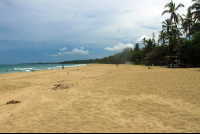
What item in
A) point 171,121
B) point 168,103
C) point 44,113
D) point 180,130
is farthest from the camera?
point 168,103

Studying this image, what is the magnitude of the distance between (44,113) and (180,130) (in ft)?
14.6

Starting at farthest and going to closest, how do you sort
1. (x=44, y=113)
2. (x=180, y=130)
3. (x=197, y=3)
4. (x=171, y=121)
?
(x=197, y=3) → (x=44, y=113) → (x=171, y=121) → (x=180, y=130)

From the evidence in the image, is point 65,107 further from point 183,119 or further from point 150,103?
point 183,119

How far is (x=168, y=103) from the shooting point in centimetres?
476

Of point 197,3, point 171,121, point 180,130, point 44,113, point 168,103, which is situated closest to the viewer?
point 180,130

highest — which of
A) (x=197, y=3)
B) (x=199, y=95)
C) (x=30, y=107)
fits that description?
(x=197, y=3)

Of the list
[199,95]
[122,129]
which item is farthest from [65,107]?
[199,95]

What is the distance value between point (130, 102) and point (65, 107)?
2.83 m

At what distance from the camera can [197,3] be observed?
2216 centimetres

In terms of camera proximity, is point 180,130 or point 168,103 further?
point 168,103

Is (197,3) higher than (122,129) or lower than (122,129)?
higher

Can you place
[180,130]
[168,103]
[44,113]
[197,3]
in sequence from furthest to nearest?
[197,3] < [168,103] < [44,113] < [180,130]

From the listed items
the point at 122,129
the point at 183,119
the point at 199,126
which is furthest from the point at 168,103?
the point at 122,129

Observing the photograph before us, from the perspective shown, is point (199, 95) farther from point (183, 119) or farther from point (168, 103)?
point (183, 119)
